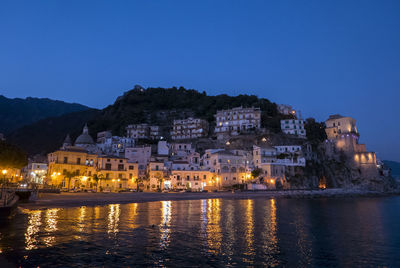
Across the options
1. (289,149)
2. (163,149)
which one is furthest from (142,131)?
(289,149)

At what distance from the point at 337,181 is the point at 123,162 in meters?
58.8

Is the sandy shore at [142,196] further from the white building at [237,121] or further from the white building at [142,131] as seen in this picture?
the white building at [142,131]

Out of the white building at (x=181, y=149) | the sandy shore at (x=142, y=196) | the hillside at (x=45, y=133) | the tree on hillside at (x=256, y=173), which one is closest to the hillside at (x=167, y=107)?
the hillside at (x=45, y=133)

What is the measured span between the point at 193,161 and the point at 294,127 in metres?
36.5

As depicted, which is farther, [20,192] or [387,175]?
[387,175]

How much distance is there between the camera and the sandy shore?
3291cm

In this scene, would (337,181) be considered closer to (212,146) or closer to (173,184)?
(212,146)

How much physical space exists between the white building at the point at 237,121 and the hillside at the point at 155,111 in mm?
4077

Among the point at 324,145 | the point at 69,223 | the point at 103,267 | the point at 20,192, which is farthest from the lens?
the point at 324,145

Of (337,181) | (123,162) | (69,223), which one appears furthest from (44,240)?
(337,181)

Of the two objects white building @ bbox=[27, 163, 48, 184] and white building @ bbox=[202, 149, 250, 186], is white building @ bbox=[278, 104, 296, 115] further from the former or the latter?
white building @ bbox=[27, 163, 48, 184]

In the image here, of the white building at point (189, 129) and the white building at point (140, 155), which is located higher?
the white building at point (189, 129)

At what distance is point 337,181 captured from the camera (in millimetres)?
77812

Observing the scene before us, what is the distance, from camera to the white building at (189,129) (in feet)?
315
